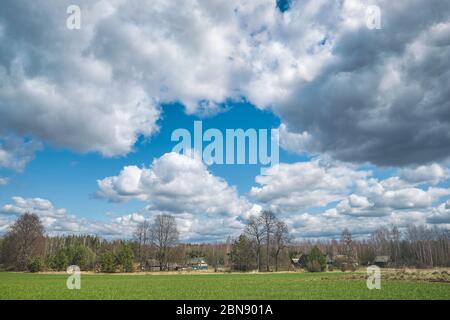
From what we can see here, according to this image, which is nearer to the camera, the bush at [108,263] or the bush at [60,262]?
the bush at [108,263]

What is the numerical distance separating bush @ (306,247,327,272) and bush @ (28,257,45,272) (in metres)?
63.7

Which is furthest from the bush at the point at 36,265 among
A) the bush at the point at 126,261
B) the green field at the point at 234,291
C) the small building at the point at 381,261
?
the small building at the point at 381,261

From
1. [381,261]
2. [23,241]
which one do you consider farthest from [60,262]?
[381,261]

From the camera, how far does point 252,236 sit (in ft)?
319

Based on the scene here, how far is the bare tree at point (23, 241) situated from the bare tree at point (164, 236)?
97.7ft

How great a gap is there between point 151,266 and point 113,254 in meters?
17.9

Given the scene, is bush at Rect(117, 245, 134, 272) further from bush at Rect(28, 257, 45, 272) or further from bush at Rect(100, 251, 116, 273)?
bush at Rect(28, 257, 45, 272)

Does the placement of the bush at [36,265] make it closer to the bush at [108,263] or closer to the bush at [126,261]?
the bush at [108,263]

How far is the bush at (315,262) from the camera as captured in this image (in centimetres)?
8456

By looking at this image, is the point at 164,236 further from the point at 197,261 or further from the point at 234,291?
the point at 234,291

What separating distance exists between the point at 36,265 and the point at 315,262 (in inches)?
2602
